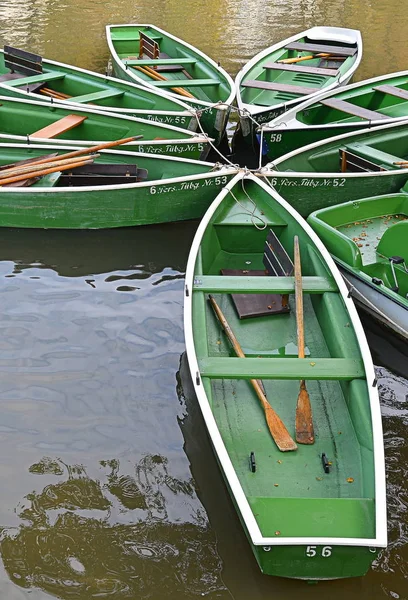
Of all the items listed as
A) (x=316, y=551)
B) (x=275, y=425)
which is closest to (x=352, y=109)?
(x=275, y=425)

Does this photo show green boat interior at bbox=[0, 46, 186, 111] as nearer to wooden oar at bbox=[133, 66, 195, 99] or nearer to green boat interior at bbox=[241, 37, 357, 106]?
wooden oar at bbox=[133, 66, 195, 99]

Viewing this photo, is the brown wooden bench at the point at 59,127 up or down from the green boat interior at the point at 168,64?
down

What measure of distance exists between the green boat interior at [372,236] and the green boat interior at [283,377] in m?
0.42

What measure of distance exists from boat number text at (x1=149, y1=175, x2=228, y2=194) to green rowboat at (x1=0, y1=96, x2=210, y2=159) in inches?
47.3

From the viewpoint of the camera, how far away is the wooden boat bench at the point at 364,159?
9750 mm

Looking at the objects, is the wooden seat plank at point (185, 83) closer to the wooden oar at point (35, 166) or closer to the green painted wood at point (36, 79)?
the green painted wood at point (36, 79)

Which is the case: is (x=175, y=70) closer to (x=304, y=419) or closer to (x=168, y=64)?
(x=168, y=64)

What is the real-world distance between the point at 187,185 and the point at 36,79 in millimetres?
4873

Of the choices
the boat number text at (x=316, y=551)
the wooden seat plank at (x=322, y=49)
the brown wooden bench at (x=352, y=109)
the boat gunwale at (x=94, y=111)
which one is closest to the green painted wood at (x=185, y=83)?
the boat gunwale at (x=94, y=111)

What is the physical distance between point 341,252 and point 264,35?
13141 millimetres

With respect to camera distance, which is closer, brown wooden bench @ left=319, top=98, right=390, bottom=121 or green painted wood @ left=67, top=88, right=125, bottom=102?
brown wooden bench @ left=319, top=98, right=390, bottom=121

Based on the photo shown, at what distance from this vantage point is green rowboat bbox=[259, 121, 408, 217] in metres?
8.94

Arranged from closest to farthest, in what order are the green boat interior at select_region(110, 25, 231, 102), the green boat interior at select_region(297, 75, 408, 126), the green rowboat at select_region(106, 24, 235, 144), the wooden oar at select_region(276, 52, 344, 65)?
the green rowboat at select_region(106, 24, 235, 144) → the green boat interior at select_region(297, 75, 408, 126) → the green boat interior at select_region(110, 25, 231, 102) → the wooden oar at select_region(276, 52, 344, 65)

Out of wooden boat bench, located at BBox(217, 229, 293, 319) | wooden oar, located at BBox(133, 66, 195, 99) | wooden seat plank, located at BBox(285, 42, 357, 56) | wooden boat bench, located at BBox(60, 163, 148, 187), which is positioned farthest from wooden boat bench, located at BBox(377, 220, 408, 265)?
wooden seat plank, located at BBox(285, 42, 357, 56)
